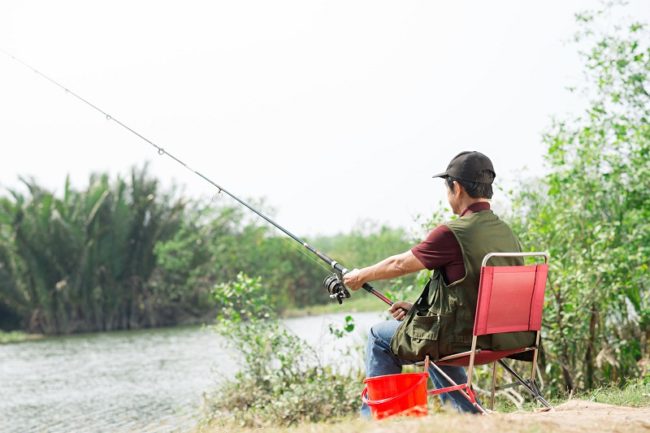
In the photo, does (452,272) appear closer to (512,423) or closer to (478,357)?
(478,357)

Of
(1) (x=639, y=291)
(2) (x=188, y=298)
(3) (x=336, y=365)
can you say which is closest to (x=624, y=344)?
(1) (x=639, y=291)

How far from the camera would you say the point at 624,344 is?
641cm

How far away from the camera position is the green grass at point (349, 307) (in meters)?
22.3

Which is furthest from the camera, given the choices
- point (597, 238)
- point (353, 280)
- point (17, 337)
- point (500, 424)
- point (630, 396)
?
point (17, 337)

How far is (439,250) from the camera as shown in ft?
11.4

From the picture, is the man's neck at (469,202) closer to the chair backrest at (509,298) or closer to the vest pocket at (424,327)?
the chair backrest at (509,298)

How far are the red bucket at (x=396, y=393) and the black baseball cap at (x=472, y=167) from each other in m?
0.88

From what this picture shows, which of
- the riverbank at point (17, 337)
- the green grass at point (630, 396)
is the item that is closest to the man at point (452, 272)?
the green grass at point (630, 396)

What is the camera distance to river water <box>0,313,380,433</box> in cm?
843

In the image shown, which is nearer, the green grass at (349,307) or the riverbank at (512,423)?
the riverbank at (512,423)

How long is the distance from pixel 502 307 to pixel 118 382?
9153 mm

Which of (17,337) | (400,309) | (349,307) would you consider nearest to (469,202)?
(400,309)

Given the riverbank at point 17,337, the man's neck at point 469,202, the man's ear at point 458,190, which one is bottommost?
the riverbank at point 17,337

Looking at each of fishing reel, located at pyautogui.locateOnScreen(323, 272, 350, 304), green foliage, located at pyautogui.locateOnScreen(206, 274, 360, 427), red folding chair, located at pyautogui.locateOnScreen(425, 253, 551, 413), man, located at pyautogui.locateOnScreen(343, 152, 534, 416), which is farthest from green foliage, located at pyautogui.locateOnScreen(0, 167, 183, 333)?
red folding chair, located at pyautogui.locateOnScreen(425, 253, 551, 413)
